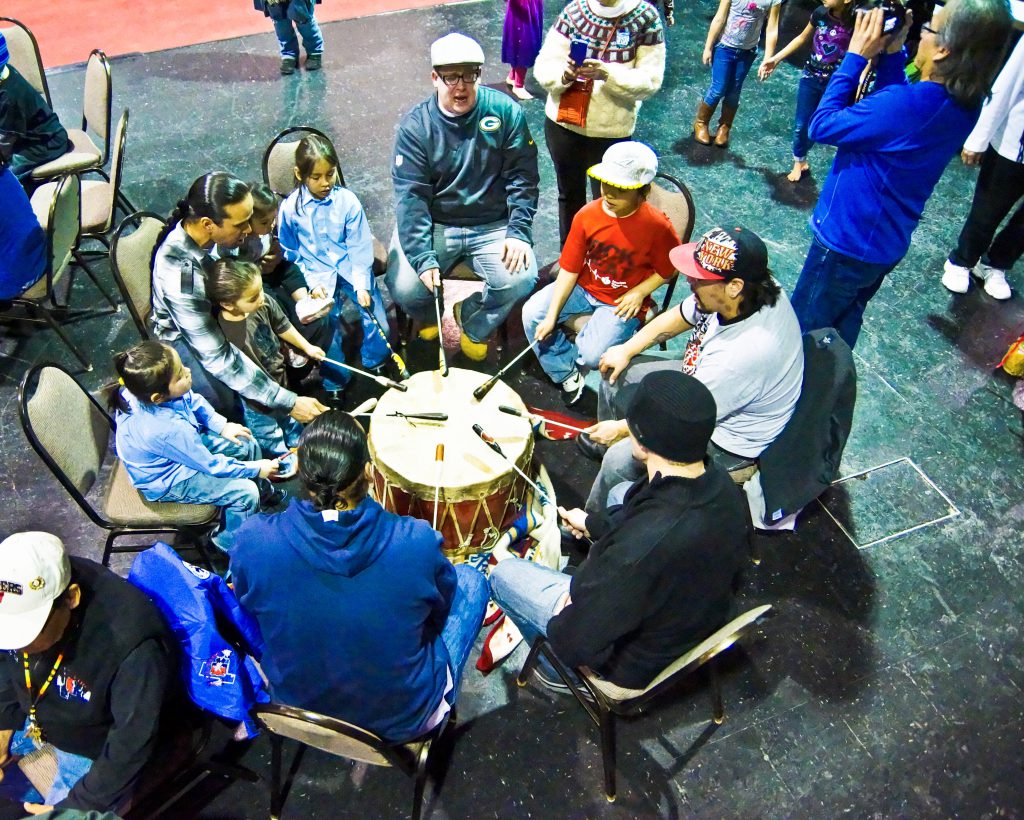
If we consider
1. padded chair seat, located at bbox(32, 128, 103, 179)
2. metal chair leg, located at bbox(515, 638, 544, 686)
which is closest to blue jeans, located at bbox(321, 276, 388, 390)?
metal chair leg, located at bbox(515, 638, 544, 686)

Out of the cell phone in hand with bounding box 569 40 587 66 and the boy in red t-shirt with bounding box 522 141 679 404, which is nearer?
the boy in red t-shirt with bounding box 522 141 679 404

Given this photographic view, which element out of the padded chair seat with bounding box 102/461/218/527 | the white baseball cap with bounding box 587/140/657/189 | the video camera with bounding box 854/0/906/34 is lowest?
the padded chair seat with bounding box 102/461/218/527

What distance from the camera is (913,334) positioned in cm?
414

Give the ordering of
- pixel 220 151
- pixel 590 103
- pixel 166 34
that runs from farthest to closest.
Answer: pixel 166 34 → pixel 220 151 → pixel 590 103

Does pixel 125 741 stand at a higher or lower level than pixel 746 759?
higher

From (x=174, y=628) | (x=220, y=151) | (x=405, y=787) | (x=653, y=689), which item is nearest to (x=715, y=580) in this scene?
(x=653, y=689)

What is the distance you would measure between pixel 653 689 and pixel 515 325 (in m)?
2.25

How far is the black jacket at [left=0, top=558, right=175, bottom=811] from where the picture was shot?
1.91 metres

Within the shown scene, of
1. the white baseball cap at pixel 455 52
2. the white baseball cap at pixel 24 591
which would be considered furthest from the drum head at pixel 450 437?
the white baseball cap at pixel 455 52

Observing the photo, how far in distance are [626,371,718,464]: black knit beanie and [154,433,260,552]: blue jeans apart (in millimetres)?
1526

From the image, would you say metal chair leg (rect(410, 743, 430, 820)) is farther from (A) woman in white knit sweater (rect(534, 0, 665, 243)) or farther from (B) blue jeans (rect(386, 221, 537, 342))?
(A) woman in white knit sweater (rect(534, 0, 665, 243))

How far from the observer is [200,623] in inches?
81.9

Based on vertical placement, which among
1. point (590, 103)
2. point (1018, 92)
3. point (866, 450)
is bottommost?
point (866, 450)

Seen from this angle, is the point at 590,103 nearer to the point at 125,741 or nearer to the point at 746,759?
the point at 746,759
